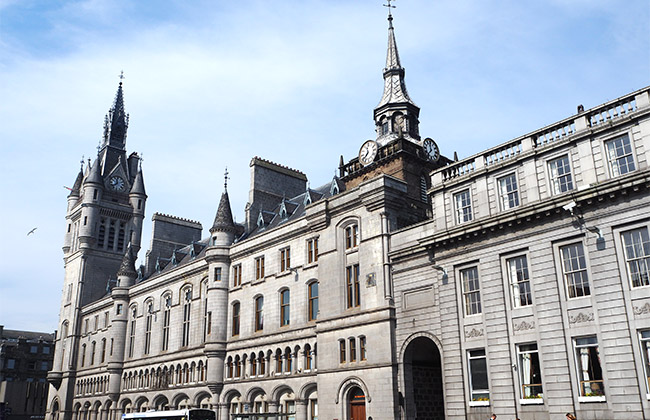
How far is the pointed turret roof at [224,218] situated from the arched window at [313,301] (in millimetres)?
12879

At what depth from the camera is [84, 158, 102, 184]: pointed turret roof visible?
79.6m

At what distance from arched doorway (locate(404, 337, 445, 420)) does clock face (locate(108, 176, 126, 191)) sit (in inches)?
2442

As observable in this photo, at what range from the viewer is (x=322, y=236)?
129 feet

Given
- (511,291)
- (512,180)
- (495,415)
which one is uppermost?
(512,180)

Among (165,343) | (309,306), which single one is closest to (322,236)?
(309,306)

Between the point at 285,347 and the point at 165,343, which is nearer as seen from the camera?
the point at 285,347

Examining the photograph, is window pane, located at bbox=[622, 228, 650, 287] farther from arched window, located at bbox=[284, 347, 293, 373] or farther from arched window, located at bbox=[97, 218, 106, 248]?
arched window, located at bbox=[97, 218, 106, 248]

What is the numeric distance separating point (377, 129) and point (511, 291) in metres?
24.0

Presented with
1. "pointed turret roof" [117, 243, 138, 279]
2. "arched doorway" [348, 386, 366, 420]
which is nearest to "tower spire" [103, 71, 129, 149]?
"pointed turret roof" [117, 243, 138, 279]

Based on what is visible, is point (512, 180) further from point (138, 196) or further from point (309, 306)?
point (138, 196)

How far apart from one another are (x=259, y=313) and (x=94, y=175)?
150 ft

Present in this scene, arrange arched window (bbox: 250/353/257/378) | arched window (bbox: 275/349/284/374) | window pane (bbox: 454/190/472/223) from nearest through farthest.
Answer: window pane (bbox: 454/190/472/223) → arched window (bbox: 275/349/284/374) → arched window (bbox: 250/353/257/378)

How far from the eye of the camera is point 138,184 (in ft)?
278

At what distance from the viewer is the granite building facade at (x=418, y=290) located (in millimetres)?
24375
